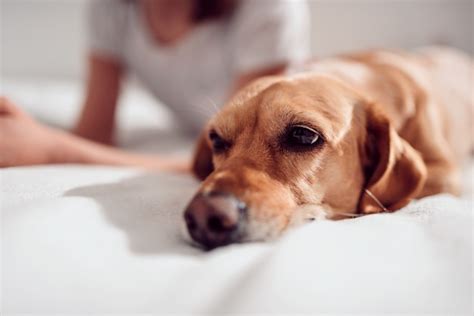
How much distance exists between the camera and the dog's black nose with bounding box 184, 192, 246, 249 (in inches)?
31.9

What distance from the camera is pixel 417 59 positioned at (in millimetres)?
1920

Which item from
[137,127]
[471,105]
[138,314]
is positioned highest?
[138,314]

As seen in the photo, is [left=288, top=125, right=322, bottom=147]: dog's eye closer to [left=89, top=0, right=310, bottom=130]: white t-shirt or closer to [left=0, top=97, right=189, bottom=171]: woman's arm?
[left=0, top=97, right=189, bottom=171]: woman's arm

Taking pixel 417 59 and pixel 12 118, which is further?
pixel 417 59

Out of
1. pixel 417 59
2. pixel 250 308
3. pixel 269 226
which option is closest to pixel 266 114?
pixel 269 226

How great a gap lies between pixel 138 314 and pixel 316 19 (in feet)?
11.5

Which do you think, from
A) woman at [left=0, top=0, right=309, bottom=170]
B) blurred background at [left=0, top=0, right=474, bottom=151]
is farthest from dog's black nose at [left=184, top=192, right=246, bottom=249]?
blurred background at [left=0, top=0, right=474, bottom=151]

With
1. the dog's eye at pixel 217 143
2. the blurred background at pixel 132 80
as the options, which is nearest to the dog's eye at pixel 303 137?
the dog's eye at pixel 217 143

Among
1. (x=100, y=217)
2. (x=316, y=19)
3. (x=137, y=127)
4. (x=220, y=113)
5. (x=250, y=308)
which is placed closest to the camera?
(x=250, y=308)

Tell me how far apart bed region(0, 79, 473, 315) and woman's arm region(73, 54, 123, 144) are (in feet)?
4.35

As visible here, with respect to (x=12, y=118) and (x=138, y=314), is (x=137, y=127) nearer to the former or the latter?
(x=12, y=118)

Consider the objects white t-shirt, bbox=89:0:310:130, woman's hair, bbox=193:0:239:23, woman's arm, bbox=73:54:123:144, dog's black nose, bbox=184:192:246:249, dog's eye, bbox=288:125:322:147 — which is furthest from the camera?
woman's arm, bbox=73:54:123:144

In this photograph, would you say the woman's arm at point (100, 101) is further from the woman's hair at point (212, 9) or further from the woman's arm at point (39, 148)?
the woman's arm at point (39, 148)

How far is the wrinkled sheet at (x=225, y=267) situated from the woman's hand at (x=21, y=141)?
1.31 ft
